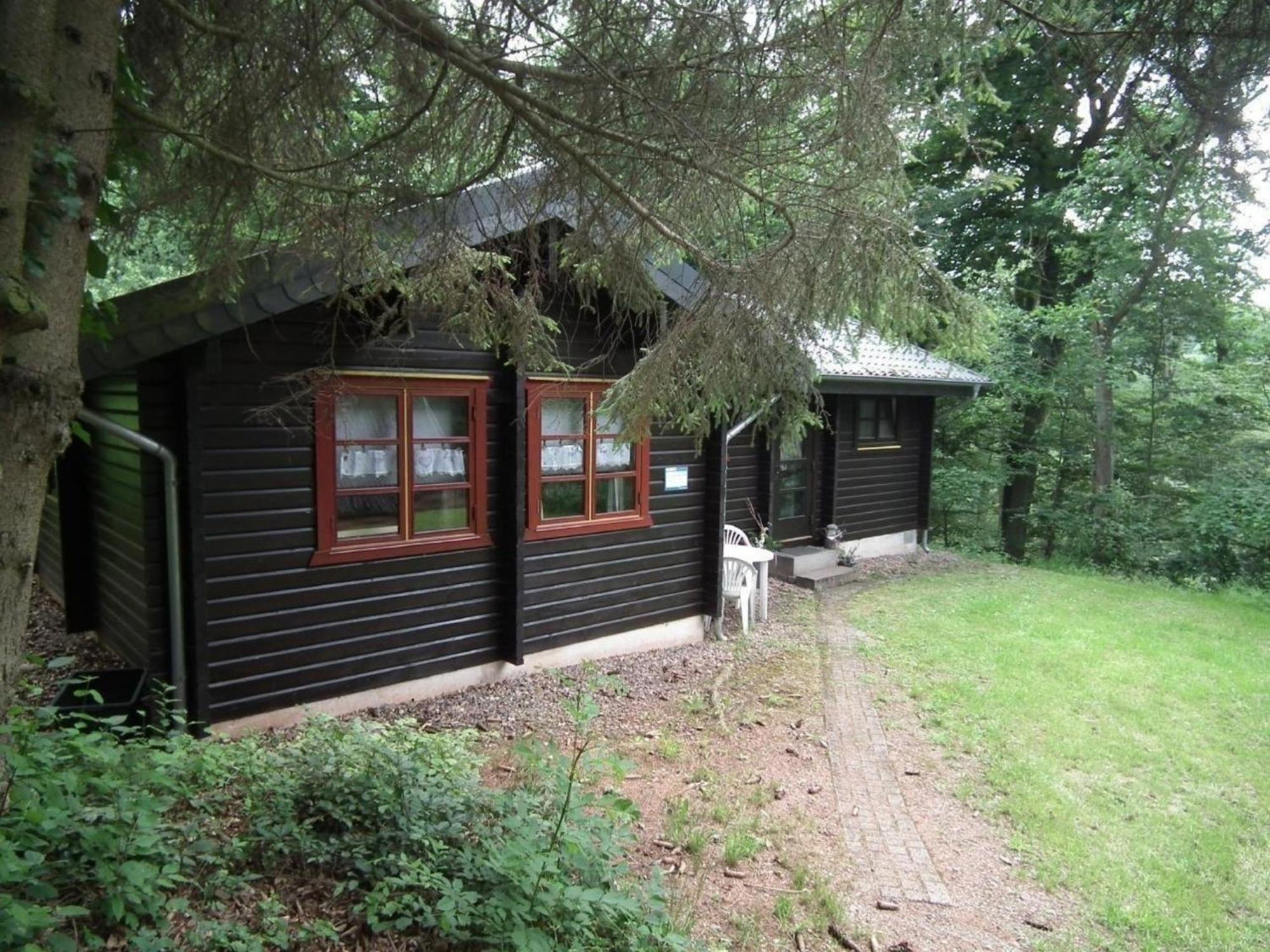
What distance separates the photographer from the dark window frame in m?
12.0

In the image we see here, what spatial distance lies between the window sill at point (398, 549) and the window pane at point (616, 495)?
1.14 m

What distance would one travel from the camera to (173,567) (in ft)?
14.5

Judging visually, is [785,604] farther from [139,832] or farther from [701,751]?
[139,832]

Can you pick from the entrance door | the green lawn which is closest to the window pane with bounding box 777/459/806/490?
the entrance door

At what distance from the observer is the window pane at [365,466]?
5.17m

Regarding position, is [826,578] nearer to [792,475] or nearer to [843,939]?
[792,475]

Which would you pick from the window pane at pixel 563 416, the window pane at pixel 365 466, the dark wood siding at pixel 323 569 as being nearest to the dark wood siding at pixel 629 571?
the dark wood siding at pixel 323 569

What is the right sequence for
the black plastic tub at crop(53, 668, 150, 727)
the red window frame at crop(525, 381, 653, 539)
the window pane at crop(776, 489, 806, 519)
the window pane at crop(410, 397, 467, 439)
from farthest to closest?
the window pane at crop(776, 489, 806, 519) < the red window frame at crop(525, 381, 653, 539) < the window pane at crop(410, 397, 467, 439) < the black plastic tub at crop(53, 668, 150, 727)

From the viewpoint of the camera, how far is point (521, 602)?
6.07m

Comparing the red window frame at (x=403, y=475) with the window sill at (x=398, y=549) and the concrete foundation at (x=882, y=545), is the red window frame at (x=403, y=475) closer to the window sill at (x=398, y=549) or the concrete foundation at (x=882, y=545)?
the window sill at (x=398, y=549)

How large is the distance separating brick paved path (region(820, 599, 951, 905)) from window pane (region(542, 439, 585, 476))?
2805 millimetres

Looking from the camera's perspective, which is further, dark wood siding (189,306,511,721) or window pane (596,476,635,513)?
window pane (596,476,635,513)

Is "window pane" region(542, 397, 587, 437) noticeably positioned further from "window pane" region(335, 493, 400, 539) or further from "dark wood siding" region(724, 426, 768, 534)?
"dark wood siding" region(724, 426, 768, 534)

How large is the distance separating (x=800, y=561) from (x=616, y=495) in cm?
463
